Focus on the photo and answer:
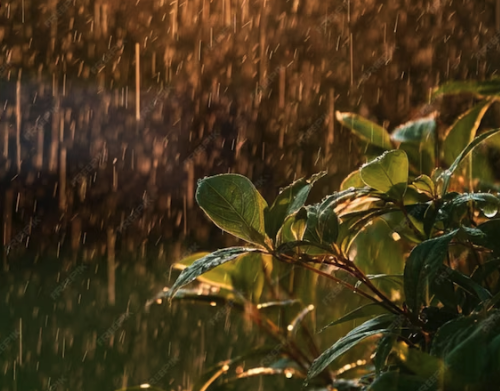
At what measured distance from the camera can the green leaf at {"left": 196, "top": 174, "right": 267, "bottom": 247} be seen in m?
0.27

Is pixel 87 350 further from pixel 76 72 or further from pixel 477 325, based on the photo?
pixel 477 325

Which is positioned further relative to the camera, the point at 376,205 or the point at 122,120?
the point at 122,120

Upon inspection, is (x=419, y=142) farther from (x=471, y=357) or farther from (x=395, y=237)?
(x=471, y=357)

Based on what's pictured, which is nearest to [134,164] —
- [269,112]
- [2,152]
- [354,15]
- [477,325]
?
[2,152]

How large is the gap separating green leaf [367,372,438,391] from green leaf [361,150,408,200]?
0.27 feet

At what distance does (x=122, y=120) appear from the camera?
1791mm

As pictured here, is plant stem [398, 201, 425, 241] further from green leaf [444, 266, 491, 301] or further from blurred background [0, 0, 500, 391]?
blurred background [0, 0, 500, 391]

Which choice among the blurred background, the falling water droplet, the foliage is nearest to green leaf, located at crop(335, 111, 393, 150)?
the foliage

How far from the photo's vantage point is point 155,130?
5.85 ft

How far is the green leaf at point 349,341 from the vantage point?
246mm

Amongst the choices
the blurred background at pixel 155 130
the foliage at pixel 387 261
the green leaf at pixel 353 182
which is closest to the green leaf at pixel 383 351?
the foliage at pixel 387 261

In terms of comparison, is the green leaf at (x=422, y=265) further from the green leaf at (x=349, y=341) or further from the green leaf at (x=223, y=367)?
the green leaf at (x=223, y=367)

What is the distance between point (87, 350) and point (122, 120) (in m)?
0.65

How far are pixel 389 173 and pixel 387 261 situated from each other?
0.12 metres
